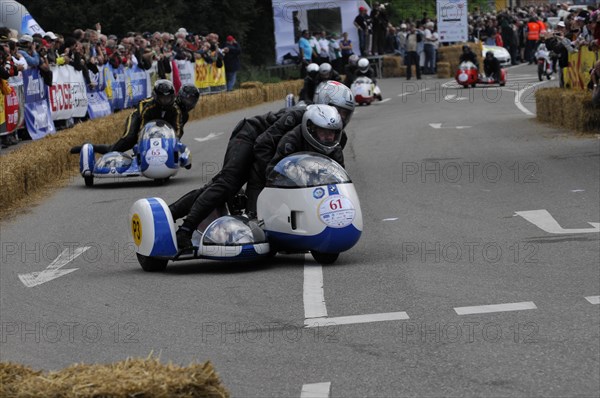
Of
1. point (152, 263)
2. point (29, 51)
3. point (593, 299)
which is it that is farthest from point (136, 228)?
point (29, 51)

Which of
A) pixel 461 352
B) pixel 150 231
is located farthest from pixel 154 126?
pixel 461 352

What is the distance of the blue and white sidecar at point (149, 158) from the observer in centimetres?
1764

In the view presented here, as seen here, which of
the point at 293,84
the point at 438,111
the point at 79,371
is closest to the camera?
the point at 79,371

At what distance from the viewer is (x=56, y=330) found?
8336 millimetres

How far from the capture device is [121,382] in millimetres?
4621

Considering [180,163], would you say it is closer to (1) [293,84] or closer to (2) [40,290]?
(2) [40,290]

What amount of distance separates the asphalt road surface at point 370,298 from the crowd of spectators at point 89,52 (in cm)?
427

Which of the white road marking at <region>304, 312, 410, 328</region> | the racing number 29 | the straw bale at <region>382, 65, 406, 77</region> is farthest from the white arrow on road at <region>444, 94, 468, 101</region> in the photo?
the white road marking at <region>304, 312, 410, 328</region>

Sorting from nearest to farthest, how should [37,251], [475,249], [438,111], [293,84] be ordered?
[475,249] → [37,251] → [438,111] → [293,84]

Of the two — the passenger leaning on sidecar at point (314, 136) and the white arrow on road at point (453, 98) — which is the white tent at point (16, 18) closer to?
the white arrow on road at point (453, 98)

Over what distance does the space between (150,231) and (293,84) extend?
32941 mm

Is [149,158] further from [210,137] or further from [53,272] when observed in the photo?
[210,137]

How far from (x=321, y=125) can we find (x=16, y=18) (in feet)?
58.9

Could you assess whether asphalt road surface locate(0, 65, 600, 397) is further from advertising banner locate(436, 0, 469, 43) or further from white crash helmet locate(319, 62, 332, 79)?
advertising banner locate(436, 0, 469, 43)
